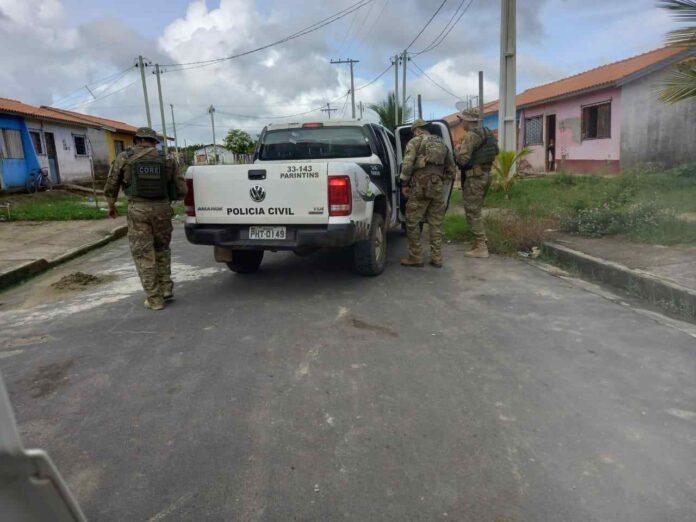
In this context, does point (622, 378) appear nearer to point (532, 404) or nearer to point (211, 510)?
point (532, 404)

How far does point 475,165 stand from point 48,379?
554cm

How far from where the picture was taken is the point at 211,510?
2.15m

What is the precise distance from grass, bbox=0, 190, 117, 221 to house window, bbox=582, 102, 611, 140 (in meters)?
15.6

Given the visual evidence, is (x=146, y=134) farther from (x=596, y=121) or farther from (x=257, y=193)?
(x=596, y=121)

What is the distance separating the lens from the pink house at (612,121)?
1548 cm

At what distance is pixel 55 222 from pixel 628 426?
1265 centimetres

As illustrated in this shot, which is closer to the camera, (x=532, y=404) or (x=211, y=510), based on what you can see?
(x=211, y=510)

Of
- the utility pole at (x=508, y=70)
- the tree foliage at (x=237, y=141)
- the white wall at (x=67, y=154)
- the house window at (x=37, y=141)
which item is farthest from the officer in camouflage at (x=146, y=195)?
the tree foliage at (x=237, y=141)

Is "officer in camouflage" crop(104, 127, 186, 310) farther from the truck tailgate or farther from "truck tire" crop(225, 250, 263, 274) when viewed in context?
"truck tire" crop(225, 250, 263, 274)

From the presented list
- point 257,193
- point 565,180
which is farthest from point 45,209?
point 565,180

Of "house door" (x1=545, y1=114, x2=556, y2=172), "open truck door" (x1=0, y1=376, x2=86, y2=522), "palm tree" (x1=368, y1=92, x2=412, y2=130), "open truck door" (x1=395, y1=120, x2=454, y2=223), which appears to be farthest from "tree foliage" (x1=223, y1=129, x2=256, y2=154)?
"open truck door" (x1=0, y1=376, x2=86, y2=522)

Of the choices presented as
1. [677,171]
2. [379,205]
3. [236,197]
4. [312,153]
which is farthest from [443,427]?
[677,171]

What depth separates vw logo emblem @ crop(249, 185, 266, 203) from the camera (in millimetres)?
5090

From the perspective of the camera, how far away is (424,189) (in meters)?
6.46
